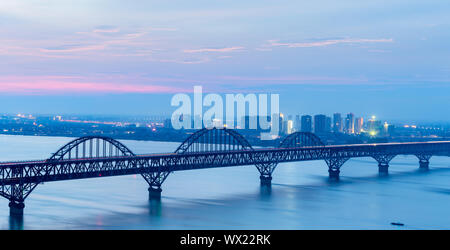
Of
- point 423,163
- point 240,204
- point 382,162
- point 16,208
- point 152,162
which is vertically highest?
point 152,162

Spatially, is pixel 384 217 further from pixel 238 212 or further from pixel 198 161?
pixel 198 161

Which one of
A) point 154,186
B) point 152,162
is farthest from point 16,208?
point 152,162

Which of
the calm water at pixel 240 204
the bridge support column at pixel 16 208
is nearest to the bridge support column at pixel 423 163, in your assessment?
the calm water at pixel 240 204

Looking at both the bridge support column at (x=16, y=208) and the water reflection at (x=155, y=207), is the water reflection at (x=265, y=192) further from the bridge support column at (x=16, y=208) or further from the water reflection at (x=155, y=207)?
the bridge support column at (x=16, y=208)

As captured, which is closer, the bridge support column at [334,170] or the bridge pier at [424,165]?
the bridge support column at [334,170]

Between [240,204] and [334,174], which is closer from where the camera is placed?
[240,204]

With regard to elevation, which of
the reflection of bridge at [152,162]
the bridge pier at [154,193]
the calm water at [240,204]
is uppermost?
the reflection of bridge at [152,162]

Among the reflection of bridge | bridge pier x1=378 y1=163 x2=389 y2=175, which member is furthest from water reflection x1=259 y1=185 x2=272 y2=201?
bridge pier x1=378 y1=163 x2=389 y2=175

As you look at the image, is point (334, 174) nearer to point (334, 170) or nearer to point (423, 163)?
point (334, 170)
